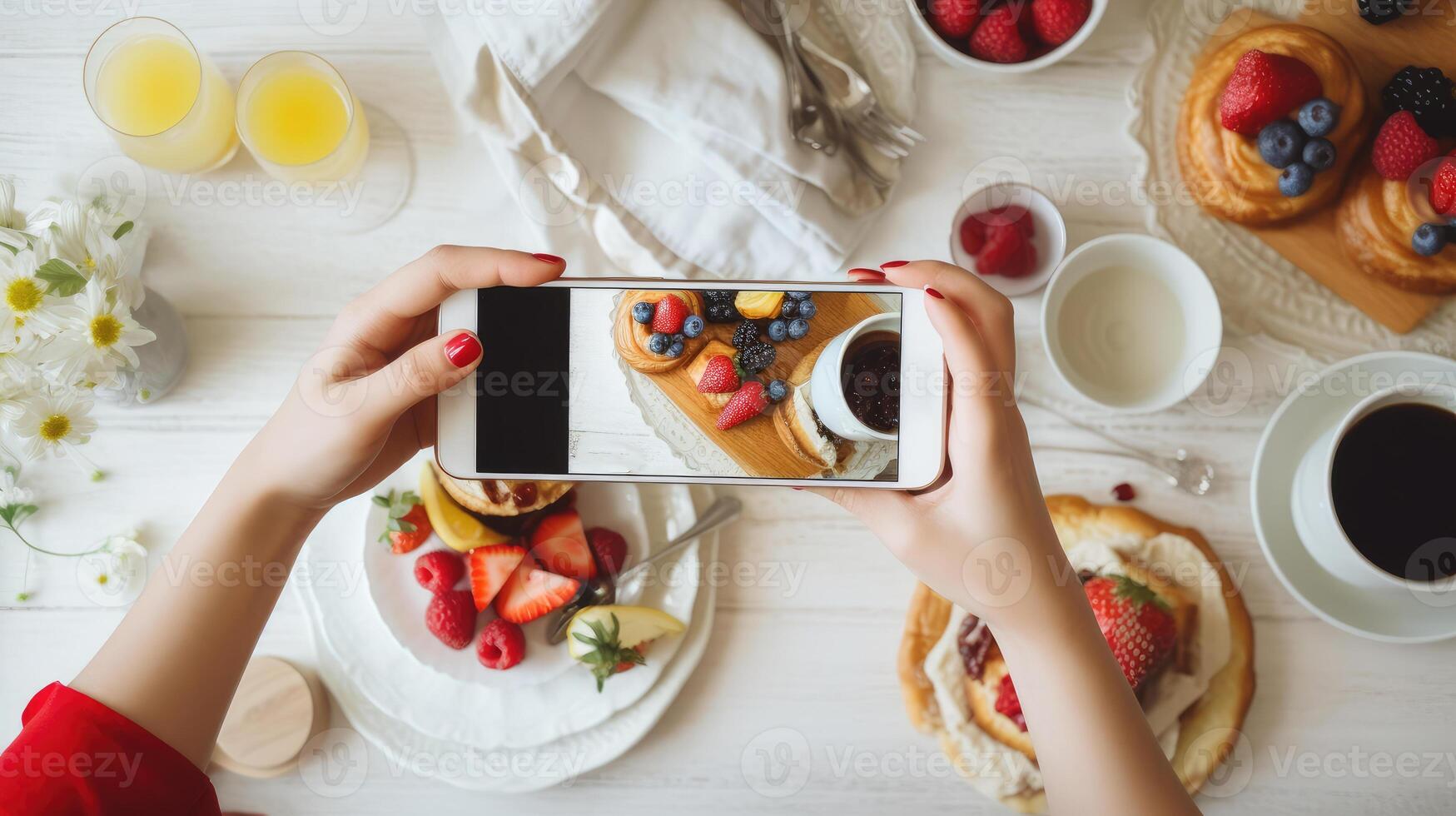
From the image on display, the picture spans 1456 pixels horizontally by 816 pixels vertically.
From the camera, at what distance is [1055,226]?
1080mm

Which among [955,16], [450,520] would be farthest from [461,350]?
[955,16]

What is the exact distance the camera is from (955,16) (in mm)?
1053

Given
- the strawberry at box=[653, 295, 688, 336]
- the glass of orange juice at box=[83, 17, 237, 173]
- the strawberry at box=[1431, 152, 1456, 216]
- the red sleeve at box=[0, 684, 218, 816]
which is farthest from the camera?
the glass of orange juice at box=[83, 17, 237, 173]

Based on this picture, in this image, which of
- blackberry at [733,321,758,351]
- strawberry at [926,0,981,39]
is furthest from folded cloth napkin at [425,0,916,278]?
blackberry at [733,321,758,351]

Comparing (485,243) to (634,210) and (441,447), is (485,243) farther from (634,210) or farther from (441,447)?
(441,447)

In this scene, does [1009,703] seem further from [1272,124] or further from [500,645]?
[1272,124]

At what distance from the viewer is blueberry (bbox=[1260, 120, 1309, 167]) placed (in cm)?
99

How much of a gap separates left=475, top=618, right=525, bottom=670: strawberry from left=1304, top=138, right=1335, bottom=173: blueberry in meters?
1.07

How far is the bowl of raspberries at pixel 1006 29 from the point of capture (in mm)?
1028

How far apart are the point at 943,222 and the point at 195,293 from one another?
974 millimetres

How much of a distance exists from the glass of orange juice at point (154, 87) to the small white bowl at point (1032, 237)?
3.05 ft

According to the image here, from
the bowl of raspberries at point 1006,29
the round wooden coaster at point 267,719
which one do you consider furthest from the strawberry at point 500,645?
the bowl of raspberries at point 1006,29

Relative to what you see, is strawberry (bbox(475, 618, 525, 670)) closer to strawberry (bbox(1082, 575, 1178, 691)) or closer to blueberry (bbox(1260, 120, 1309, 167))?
strawberry (bbox(1082, 575, 1178, 691))

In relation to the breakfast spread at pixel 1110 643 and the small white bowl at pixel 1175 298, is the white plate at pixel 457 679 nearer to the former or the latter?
the breakfast spread at pixel 1110 643
